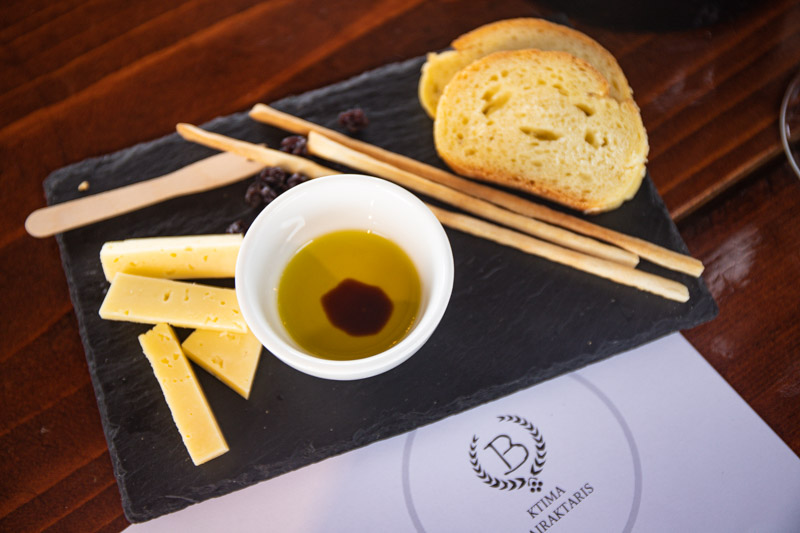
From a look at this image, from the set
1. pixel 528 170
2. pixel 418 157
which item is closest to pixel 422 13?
pixel 418 157

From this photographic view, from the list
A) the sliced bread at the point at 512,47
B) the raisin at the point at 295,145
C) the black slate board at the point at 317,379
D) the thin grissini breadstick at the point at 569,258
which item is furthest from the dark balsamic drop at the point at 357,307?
the sliced bread at the point at 512,47

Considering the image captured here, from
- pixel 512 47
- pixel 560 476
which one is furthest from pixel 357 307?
pixel 512 47

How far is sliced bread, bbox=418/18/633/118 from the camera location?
1.37 meters

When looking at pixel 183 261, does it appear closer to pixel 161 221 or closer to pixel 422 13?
pixel 161 221

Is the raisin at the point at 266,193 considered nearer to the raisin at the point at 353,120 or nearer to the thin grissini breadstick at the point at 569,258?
the raisin at the point at 353,120

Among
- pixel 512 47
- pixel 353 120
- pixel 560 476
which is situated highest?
pixel 512 47

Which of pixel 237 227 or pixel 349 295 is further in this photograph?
pixel 237 227

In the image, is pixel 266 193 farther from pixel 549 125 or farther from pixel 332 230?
pixel 549 125

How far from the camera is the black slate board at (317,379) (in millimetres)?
1194

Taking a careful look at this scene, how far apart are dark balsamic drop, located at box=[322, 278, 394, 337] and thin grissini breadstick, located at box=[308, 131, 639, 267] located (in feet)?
→ 0.93

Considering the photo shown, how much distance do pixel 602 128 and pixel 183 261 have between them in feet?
3.14

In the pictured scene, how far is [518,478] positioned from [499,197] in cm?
61

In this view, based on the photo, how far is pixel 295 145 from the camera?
1.36 metres

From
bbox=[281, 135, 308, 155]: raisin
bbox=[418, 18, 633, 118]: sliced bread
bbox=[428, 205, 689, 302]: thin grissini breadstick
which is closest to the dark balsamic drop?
bbox=[428, 205, 689, 302]: thin grissini breadstick
